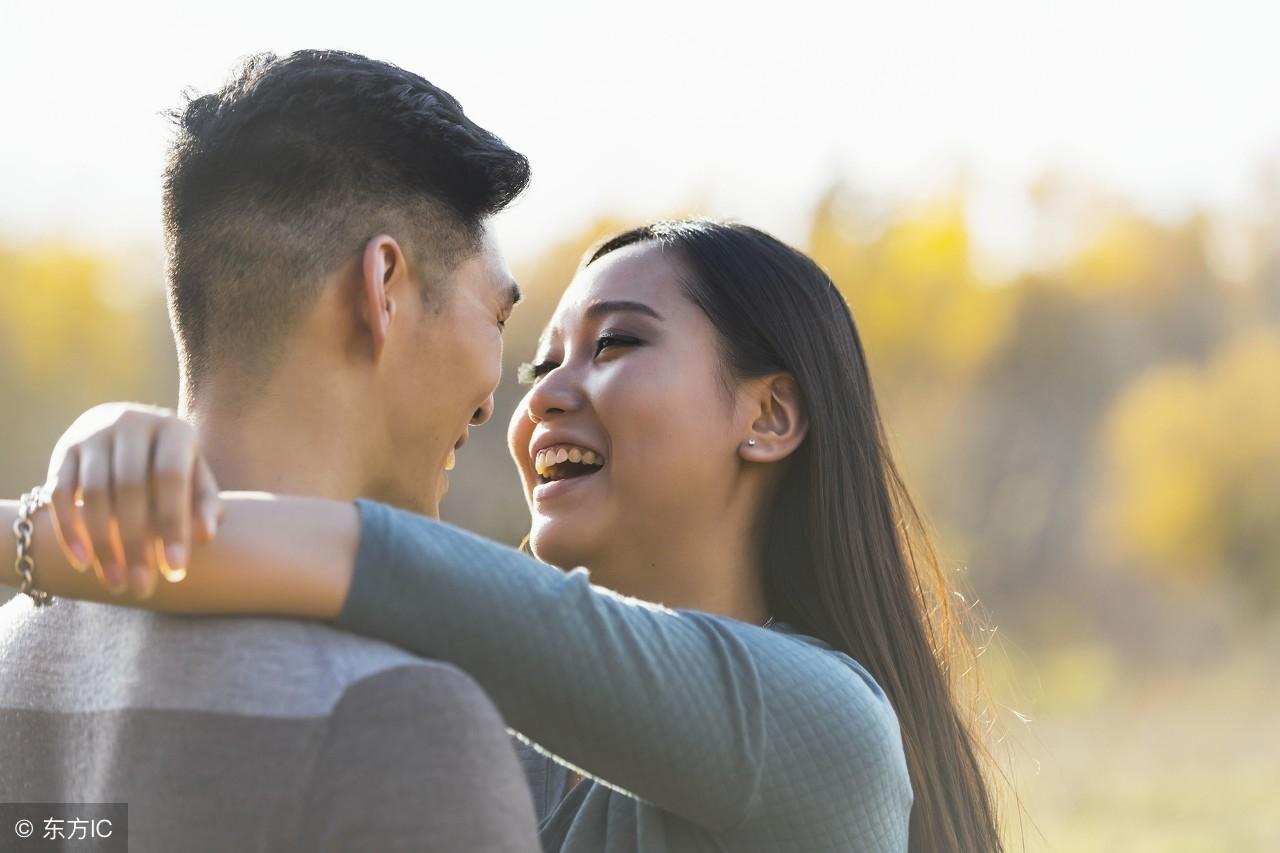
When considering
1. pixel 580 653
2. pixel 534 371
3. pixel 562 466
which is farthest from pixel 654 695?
pixel 534 371

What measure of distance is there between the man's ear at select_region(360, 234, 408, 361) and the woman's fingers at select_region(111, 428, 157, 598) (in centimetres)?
47

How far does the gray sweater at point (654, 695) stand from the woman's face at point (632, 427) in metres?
0.52

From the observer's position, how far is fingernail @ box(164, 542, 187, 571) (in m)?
1.38

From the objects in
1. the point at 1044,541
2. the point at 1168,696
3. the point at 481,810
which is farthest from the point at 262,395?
the point at 1044,541

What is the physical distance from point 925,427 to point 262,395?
2723cm

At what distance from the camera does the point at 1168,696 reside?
69.9 feet

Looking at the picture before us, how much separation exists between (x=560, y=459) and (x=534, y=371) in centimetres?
30

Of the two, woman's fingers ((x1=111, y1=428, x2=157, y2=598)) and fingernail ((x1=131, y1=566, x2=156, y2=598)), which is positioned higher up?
woman's fingers ((x1=111, y1=428, x2=157, y2=598))

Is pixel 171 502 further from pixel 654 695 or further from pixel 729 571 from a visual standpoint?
pixel 729 571

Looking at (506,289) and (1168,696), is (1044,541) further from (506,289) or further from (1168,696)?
(506,289)

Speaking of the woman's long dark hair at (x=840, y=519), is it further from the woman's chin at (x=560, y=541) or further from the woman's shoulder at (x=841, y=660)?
the woman's chin at (x=560, y=541)

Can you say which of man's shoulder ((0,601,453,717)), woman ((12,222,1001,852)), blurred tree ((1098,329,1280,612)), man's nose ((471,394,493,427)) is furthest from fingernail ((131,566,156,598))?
blurred tree ((1098,329,1280,612))

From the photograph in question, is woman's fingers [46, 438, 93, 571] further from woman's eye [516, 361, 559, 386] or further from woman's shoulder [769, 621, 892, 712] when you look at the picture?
woman's eye [516, 361, 559, 386]

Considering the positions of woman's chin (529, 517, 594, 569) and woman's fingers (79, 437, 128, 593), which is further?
woman's chin (529, 517, 594, 569)
